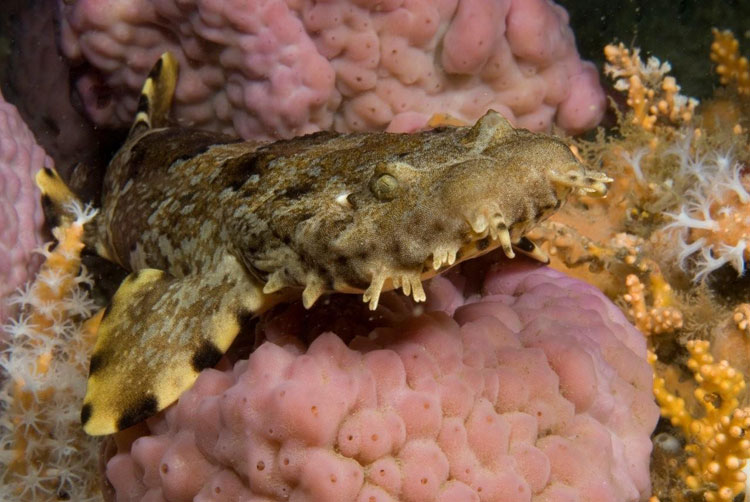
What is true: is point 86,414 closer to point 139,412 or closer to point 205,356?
point 139,412

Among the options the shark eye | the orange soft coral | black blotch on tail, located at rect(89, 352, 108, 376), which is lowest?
the orange soft coral

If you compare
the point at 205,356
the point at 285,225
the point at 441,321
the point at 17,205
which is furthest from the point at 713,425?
the point at 17,205

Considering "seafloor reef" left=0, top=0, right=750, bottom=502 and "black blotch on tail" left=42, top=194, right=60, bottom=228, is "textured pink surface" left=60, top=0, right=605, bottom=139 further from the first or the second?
"black blotch on tail" left=42, top=194, right=60, bottom=228

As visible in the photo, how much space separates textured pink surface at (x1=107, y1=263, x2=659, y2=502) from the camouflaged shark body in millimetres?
220

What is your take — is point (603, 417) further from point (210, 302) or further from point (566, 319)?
point (210, 302)

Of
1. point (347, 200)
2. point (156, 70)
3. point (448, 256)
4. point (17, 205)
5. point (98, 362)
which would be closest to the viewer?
point (448, 256)

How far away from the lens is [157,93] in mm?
4238

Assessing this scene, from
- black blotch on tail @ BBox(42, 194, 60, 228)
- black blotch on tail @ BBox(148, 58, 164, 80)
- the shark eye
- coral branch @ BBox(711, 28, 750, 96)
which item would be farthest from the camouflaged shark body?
coral branch @ BBox(711, 28, 750, 96)

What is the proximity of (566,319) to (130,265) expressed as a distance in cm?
264

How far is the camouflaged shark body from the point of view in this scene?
2.09m

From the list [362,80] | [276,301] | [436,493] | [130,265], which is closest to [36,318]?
[130,265]

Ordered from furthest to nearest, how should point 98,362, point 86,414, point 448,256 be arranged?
point 98,362, point 86,414, point 448,256

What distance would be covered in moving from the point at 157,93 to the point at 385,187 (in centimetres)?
273

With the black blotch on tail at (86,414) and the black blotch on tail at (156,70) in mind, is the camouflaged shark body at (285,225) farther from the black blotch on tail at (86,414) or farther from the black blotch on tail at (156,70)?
the black blotch on tail at (156,70)
